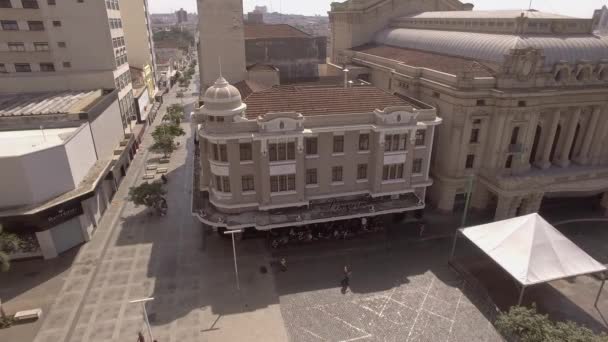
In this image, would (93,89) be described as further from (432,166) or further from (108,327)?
(432,166)

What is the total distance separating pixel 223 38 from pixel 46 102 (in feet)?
85.0

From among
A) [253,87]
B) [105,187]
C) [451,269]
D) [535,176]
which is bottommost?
[451,269]

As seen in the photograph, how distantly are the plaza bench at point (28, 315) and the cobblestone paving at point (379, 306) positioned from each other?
20.2 metres

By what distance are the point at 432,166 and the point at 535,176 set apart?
11.9m

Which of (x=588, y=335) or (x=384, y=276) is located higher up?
(x=588, y=335)

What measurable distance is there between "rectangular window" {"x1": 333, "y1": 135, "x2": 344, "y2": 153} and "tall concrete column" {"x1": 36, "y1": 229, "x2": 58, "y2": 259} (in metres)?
30.2

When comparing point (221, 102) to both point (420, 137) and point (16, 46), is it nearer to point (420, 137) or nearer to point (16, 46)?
point (420, 137)

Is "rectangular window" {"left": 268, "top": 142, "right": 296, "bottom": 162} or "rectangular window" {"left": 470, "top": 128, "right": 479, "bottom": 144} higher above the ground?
"rectangular window" {"left": 268, "top": 142, "right": 296, "bottom": 162}

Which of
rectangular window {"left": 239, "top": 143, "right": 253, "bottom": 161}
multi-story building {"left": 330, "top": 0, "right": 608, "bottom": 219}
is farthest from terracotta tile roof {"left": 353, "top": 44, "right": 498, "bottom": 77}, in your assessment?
rectangular window {"left": 239, "top": 143, "right": 253, "bottom": 161}

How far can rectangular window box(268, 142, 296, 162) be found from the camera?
117ft

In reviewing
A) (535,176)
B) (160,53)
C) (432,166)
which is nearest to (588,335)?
(535,176)

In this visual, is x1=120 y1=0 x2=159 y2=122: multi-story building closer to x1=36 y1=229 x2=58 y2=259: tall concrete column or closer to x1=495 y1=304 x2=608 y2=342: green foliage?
x1=36 y1=229 x2=58 y2=259: tall concrete column

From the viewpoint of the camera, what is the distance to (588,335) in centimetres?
2130

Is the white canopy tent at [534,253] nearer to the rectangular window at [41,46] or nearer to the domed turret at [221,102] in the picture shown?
the domed turret at [221,102]
